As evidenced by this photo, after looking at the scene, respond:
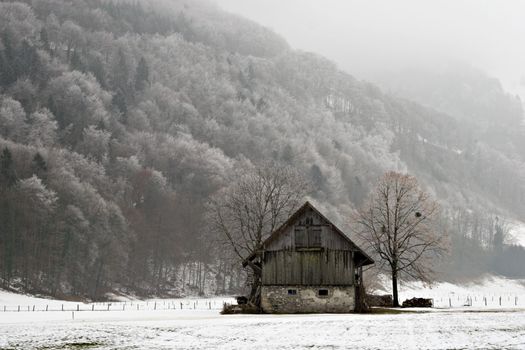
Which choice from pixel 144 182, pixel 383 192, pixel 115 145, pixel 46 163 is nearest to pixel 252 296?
pixel 383 192

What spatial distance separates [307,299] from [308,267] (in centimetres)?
247

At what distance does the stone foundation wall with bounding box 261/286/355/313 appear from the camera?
4781cm

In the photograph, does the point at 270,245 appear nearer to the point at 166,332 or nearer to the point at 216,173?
the point at 166,332

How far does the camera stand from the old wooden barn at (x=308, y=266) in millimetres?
48000

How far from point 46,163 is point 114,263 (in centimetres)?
2107

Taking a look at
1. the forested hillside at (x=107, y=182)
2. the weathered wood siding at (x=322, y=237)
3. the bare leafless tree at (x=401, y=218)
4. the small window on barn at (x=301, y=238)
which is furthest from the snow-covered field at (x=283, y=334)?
the forested hillside at (x=107, y=182)

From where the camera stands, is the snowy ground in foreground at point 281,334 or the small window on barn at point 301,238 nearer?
the snowy ground in foreground at point 281,334

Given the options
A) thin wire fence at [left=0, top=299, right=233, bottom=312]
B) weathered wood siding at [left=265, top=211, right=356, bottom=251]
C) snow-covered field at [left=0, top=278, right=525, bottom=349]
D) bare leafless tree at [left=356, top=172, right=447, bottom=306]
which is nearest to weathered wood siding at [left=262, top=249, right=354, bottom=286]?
weathered wood siding at [left=265, top=211, right=356, bottom=251]

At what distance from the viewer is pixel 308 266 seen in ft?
158

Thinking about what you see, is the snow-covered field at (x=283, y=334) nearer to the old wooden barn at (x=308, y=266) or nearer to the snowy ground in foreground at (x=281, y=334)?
the snowy ground in foreground at (x=281, y=334)

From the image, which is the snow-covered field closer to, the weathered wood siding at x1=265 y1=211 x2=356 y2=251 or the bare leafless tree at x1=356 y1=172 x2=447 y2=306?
the weathered wood siding at x1=265 y1=211 x2=356 y2=251

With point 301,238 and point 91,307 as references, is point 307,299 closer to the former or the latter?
point 301,238

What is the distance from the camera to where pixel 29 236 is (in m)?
90.8

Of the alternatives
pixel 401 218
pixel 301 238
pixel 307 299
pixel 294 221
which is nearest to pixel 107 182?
pixel 401 218
